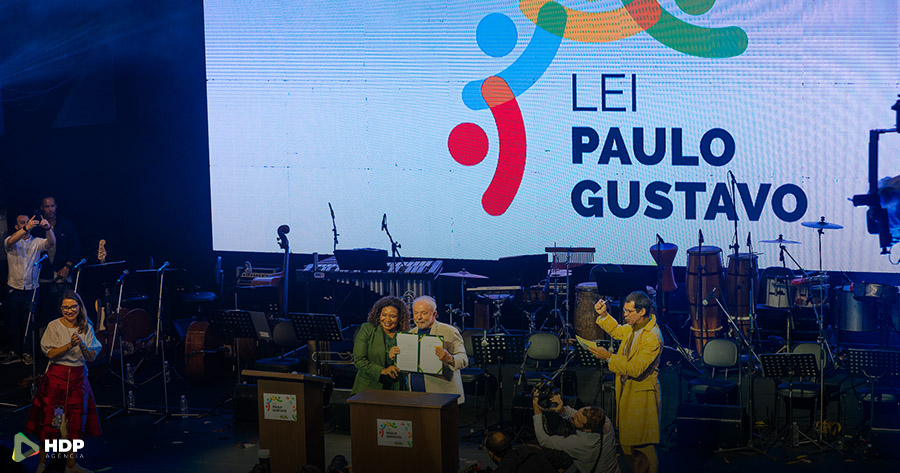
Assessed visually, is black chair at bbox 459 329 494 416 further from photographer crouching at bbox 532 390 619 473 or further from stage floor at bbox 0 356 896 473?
photographer crouching at bbox 532 390 619 473

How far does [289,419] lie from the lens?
284 inches

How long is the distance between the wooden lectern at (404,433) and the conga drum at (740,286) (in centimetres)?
570

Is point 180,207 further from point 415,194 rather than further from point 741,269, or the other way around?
point 741,269

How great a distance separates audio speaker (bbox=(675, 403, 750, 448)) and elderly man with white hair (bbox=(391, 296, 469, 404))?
7.70ft

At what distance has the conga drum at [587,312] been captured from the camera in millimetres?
11164

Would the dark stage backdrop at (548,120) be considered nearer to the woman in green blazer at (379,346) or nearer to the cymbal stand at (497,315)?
the cymbal stand at (497,315)

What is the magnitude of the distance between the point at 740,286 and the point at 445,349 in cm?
493

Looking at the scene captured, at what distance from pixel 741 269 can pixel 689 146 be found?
1.65 meters

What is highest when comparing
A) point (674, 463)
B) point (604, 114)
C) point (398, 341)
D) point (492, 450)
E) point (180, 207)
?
point (604, 114)

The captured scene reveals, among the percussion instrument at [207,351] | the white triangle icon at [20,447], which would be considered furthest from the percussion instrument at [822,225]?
the white triangle icon at [20,447]

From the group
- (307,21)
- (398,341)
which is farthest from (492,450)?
(307,21)

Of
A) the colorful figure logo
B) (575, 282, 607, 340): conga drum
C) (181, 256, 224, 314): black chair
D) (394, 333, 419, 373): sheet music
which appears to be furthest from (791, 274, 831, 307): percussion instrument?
(181, 256, 224, 314): black chair

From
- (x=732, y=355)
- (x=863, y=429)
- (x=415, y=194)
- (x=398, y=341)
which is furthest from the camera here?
(x=415, y=194)

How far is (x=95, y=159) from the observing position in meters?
13.8
